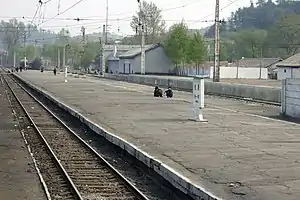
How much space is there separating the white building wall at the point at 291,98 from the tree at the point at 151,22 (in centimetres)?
9424

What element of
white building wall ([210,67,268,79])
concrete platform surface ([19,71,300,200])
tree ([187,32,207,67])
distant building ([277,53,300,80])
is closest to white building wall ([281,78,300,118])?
concrete platform surface ([19,71,300,200])

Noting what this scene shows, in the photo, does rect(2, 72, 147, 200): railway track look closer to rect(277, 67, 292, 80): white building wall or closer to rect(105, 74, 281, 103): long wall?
rect(105, 74, 281, 103): long wall

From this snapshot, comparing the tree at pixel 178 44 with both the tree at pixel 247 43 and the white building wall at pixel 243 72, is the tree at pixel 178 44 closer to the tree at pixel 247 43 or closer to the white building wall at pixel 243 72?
the white building wall at pixel 243 72

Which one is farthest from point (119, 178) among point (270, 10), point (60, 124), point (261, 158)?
point (270, 10)

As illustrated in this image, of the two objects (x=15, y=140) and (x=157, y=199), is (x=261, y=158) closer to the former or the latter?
(x=157, y=199)

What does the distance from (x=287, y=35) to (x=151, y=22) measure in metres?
32.9

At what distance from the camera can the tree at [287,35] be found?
105312 mm

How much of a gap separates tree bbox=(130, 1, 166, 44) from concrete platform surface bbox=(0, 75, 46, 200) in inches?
4009

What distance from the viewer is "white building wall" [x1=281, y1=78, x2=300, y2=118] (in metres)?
25.7

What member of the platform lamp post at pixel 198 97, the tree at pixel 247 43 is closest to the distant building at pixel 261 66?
the tree at pixel 247 43

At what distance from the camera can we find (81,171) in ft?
48.2

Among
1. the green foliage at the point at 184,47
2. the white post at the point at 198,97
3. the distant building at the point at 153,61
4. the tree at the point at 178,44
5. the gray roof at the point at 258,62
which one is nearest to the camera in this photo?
the white post at the point at 198,97

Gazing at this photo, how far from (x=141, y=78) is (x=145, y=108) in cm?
4428

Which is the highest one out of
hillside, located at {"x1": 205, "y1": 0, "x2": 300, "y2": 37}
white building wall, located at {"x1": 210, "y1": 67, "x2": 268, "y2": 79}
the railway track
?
hillside, located at {"x1": 205, "y1": 0, "x2": 300, "y2": 37}
